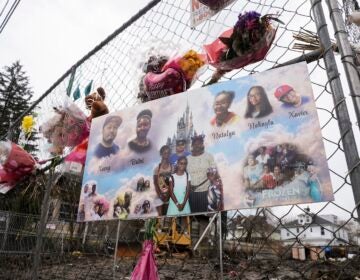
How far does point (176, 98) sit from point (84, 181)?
0.48 m

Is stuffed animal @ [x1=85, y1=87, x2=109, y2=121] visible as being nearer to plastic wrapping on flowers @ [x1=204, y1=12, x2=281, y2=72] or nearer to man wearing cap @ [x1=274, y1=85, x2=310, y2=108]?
plastic wrapping on flowers @ [x1=204, y1=12, x2=281, y2=72]

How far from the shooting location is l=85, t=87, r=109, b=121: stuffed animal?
4.73 feet

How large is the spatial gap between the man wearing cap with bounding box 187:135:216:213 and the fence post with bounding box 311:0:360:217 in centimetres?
34

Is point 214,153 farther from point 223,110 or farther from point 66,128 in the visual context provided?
point 66,128

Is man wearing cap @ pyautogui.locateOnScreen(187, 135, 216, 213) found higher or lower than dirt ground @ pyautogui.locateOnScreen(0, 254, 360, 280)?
higher

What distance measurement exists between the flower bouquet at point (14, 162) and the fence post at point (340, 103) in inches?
68.7

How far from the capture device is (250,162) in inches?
32.0

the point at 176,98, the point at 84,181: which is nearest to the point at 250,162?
the point at 176,98

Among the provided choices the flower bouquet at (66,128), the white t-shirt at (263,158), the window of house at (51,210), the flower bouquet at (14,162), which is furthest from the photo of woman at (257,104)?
the flower bouquet at (14,162)

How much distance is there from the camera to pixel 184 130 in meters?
1.00

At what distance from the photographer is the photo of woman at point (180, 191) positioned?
2.97ft

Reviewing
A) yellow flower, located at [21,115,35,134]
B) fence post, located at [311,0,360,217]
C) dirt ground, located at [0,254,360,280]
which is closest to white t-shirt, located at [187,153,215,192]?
fence post, located at [311,0,360,217]

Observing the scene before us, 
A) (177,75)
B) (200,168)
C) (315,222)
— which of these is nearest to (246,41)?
(177,75)

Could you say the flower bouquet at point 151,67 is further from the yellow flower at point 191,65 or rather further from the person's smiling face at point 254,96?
the person's smiling face at point 254,96
